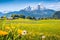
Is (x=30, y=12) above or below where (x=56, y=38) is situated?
above

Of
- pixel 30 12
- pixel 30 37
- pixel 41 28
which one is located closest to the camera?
pixel 30 37

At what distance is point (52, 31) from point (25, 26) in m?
0.54

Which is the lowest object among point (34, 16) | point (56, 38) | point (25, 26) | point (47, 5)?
point (56, 38)

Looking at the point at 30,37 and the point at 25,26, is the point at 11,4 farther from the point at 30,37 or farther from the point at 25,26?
the point at 30,37

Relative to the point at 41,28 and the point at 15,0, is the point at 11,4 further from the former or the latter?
the point at 41,28

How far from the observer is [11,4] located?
9.41 ft

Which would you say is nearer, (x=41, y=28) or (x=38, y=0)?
(x=41, y=28)

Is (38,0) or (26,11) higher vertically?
(38,0)

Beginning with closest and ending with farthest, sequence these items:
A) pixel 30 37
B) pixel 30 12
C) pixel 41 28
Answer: pixel 30 37, pixel 41 28, pixel 30 12

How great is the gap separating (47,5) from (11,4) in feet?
2.53

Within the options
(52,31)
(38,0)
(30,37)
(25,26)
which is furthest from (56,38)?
(38,0)

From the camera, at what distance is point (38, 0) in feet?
9.56

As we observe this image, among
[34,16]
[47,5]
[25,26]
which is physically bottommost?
[25,26]

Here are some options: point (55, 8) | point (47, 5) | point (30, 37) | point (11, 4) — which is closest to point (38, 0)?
point (47, 5)
